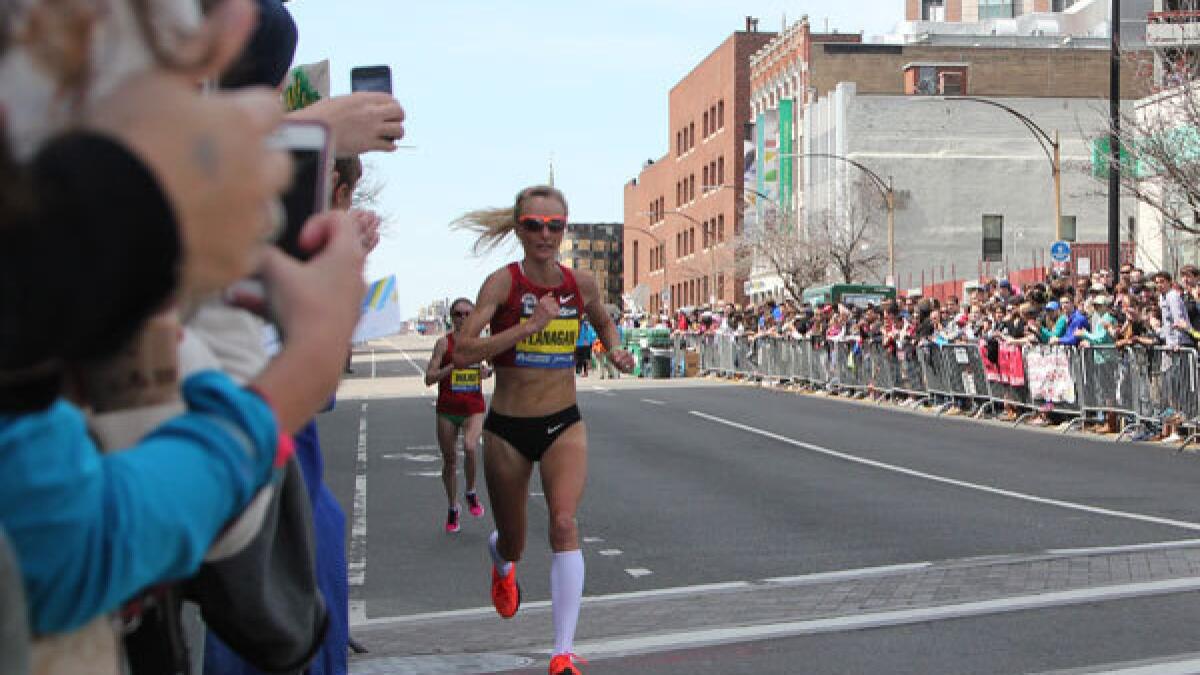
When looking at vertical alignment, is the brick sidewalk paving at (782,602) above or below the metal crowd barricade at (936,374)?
below

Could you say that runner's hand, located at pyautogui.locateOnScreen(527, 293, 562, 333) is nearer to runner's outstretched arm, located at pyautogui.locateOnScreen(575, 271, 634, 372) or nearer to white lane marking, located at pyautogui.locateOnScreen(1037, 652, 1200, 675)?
runner's outstretched arm, located at pyautogui.locateOnScreen(575, 271, 634, 372)

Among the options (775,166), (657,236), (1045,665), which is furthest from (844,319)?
(657,236)

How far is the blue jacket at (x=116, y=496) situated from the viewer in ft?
4.93

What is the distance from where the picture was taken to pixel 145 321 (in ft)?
4.92

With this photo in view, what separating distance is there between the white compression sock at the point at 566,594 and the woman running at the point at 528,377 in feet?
1.09

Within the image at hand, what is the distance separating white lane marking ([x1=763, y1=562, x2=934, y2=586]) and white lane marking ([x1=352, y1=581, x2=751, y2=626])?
0.84 feet

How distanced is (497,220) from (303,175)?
640cm

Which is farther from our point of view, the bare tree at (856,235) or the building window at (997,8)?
the building window at (997,8)

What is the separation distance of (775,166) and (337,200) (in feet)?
245

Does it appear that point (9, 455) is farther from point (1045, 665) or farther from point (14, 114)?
point (1045, 665)

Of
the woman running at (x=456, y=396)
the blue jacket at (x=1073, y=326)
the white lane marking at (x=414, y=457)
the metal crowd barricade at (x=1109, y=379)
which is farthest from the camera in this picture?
the blue jacket at (x=1073, y=326)

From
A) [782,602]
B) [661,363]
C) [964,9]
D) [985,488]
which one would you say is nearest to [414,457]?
[985,488]

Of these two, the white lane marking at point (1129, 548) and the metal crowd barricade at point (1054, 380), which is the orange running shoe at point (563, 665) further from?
the metal crowd barricade at point (1054, 380)

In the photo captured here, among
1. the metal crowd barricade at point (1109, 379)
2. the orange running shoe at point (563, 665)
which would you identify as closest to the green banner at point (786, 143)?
the metal crowd barricade at point (1109, 379)
